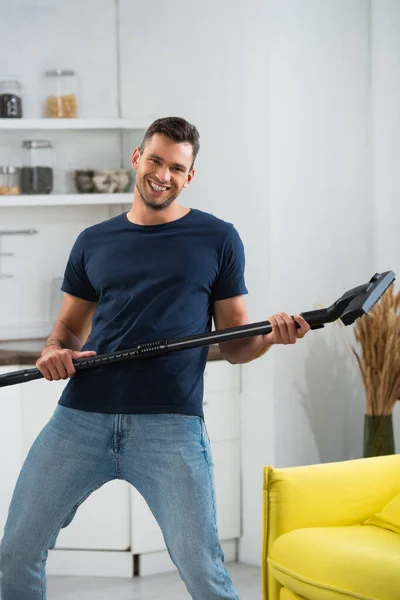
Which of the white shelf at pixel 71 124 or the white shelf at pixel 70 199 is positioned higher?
the white shelf at pixel 71 124

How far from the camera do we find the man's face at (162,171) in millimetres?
2092

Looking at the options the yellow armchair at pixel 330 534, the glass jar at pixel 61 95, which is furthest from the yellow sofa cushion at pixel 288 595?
the glass jar at pixel 61 95

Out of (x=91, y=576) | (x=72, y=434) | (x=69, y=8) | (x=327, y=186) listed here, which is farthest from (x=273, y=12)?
(x=91, y=576)

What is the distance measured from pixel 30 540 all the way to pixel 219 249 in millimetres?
728

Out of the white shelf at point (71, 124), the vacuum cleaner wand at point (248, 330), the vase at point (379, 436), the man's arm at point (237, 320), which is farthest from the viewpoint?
the white shelf at point (71, 124)

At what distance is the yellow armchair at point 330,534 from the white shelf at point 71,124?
1.64m

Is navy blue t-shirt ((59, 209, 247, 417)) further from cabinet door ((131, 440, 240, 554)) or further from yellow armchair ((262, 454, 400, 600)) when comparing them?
cabinet door ((131, 440, 240, 554))

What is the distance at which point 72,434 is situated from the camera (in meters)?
2.06

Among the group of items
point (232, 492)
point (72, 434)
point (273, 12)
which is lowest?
point (232, 492)

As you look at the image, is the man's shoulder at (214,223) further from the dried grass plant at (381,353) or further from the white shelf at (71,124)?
the white shelf at (71,124)

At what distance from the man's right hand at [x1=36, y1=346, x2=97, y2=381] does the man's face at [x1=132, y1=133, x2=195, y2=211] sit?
1.17ft

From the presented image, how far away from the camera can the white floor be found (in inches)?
128

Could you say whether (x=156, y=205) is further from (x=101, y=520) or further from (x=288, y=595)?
(x=101, y=520)

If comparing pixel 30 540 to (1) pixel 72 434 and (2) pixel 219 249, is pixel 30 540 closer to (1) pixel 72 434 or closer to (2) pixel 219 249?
(1) pixel 72 434
